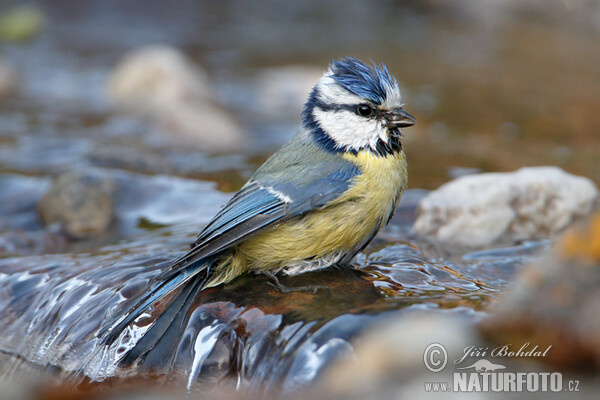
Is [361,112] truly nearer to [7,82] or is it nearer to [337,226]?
[337,226]

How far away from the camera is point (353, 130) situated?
376 centimetres

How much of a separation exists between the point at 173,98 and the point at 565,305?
21.2ft

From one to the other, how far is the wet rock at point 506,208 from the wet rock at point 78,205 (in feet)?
8.00

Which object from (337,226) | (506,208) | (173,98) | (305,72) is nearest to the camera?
(337,226)

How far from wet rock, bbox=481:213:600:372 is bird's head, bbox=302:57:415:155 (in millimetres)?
1363

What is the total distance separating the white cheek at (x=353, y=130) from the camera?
3742 mm

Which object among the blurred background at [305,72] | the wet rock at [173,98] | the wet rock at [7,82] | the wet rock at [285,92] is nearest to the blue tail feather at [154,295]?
the blurred background at [305,72]

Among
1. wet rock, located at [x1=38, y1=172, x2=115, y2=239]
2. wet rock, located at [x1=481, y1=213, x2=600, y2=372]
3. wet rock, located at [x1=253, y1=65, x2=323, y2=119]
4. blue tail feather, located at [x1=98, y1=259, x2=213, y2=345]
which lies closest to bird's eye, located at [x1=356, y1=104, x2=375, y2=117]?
blue tail feather, located at [x1=98, y1=259, x2=213, y2=345]

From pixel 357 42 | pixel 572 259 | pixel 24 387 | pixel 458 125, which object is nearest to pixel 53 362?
pixel 24 387

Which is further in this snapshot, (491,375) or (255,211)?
(255,211)

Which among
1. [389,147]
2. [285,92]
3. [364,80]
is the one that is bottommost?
[389,147]

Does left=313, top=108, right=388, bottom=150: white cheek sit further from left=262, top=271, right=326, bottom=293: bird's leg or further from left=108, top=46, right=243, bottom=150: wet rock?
left=108, top=46, right=243, bottom=150: wet rock

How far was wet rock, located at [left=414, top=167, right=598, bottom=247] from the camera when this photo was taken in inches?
178

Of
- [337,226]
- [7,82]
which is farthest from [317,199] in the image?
[7,82]
